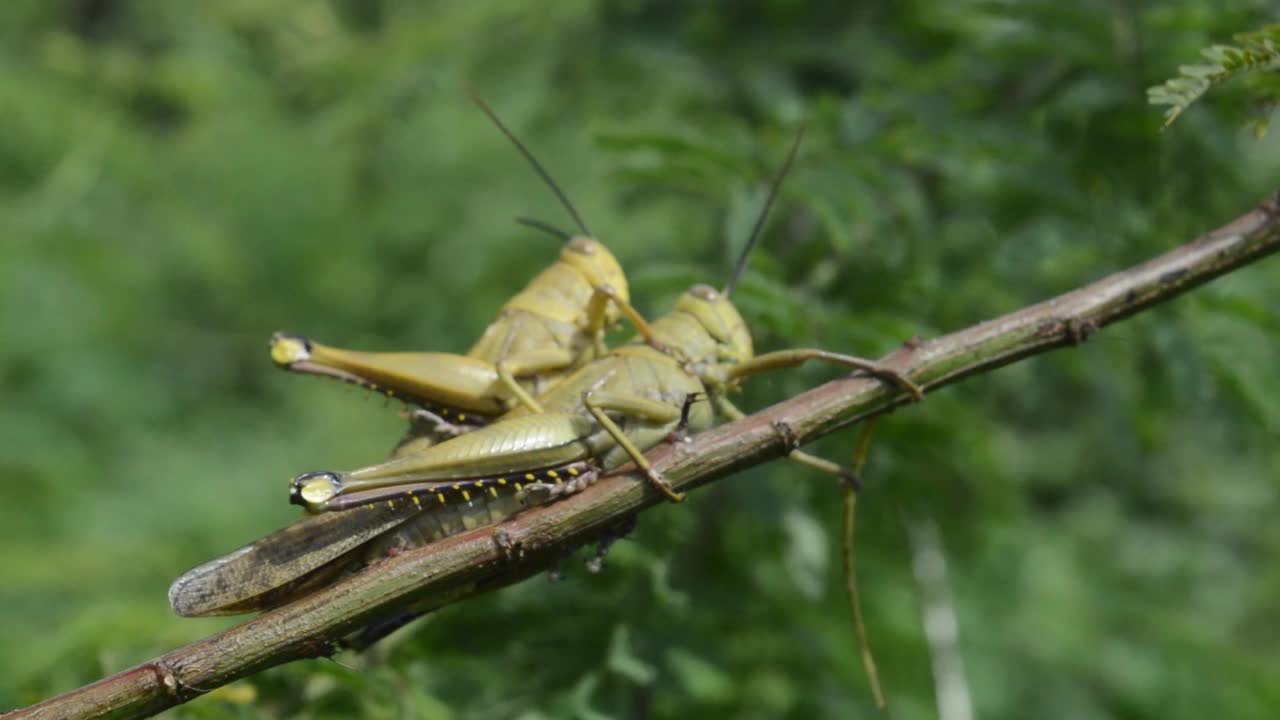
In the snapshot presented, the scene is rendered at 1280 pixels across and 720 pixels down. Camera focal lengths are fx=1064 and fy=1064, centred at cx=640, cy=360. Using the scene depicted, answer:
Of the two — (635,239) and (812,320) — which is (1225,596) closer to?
(635,239)

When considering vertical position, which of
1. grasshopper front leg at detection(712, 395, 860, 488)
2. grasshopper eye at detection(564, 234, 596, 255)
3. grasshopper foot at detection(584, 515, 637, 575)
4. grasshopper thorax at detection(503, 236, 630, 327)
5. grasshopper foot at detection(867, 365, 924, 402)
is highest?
grasshopper eye at detection(564, 234, 596, 255)

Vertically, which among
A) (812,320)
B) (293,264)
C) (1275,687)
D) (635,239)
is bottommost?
(1275,687)

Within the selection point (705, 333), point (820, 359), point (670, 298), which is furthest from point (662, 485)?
point (670, 298)

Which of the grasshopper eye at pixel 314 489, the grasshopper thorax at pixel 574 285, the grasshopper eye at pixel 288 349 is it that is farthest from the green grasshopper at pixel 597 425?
the grasshopper eye at pixel 288 349

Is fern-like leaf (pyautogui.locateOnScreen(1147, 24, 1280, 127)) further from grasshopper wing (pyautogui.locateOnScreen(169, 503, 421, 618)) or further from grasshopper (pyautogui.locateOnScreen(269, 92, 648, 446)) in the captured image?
grasshopper wing (pyautogui.locateOnScreen(169, 503, 421, 618))

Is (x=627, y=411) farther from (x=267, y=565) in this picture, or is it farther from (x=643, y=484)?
(x=267, y=565)

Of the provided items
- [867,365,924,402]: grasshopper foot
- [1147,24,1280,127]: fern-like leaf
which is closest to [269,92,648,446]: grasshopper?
[867,365,924,402]: grasshopper foot

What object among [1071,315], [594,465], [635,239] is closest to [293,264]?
[635,239]

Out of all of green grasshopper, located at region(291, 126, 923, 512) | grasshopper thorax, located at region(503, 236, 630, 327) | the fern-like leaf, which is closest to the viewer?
the fern-like leaf
